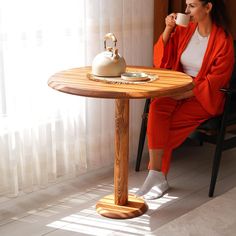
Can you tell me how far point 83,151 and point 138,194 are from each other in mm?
465

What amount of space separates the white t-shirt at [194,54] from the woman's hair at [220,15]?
11cm

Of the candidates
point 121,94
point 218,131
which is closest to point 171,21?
point 218,131

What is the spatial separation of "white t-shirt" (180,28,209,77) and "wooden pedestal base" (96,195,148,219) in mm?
813

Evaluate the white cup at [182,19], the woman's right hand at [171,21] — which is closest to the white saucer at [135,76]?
the white cup at [182,19]

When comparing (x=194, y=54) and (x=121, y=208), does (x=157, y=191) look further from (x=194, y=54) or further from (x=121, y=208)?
(x=194, y=54)

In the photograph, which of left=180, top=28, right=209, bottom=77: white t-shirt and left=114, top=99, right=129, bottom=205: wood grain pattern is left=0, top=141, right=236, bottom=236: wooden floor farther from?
left=180, top=28, right=209, bottom=77: white t-shirt

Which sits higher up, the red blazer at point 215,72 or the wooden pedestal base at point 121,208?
the red blazer at point 215,72

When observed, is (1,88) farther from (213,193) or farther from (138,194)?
(213,193)

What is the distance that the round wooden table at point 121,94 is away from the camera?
6.36 feet

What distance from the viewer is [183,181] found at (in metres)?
2.78

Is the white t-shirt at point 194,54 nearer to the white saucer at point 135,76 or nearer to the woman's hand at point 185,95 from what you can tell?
the woman's hand at point 185,95

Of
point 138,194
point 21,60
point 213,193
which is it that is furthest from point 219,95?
point 21,60

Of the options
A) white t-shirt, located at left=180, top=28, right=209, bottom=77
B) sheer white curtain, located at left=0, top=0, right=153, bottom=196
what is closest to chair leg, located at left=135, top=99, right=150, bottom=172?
sheer white curtain, located at left=0, top=0, right=153, bottom=196

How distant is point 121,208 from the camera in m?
2.34
